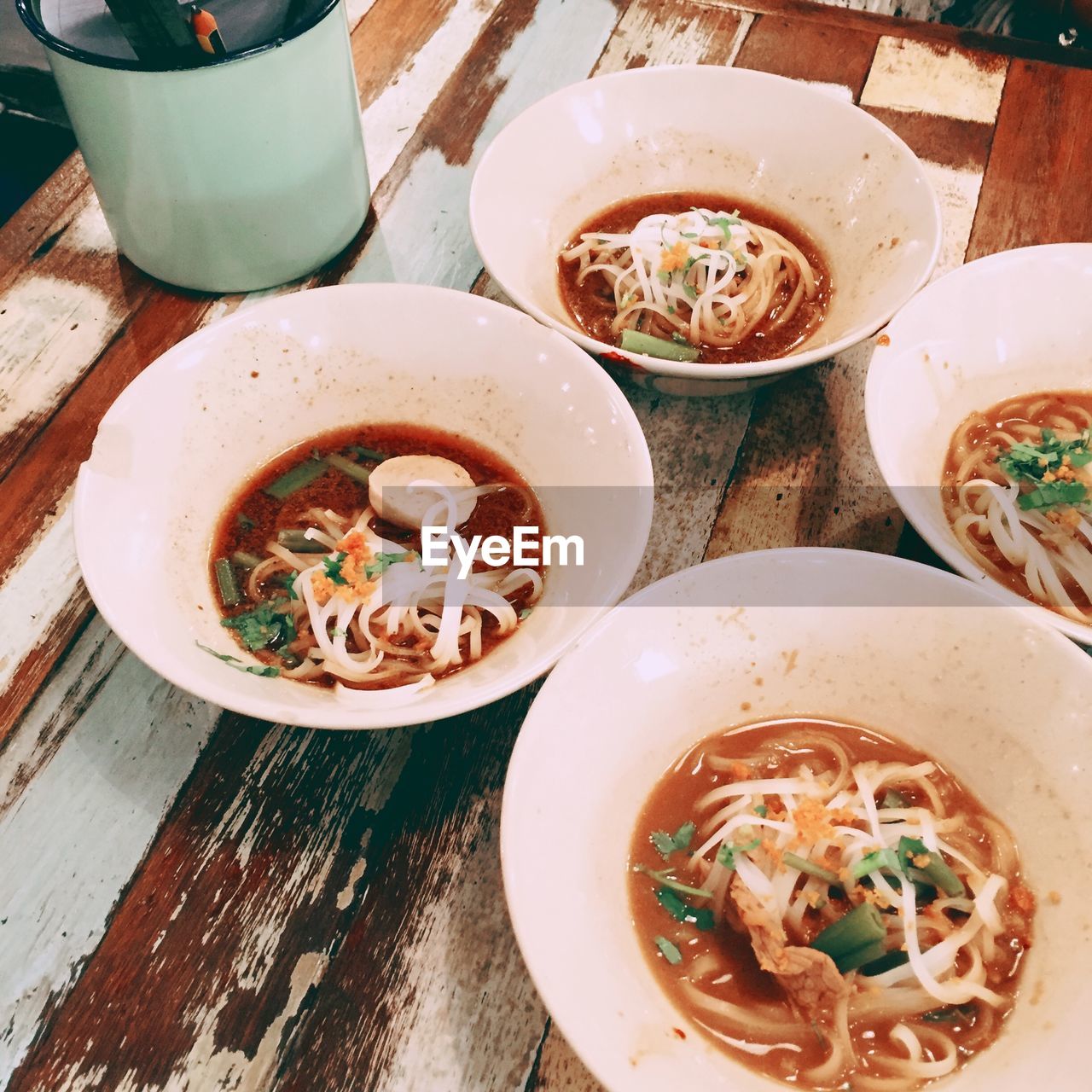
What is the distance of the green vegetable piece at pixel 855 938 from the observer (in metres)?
1.07

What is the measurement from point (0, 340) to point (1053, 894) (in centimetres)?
201

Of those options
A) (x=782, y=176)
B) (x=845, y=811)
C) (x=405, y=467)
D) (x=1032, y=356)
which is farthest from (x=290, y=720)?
(x=782, y=176)

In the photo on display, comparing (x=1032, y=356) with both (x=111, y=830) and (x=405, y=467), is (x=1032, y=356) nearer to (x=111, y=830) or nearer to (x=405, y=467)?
(x=405, y=467)

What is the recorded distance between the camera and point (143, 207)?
1.71 metres

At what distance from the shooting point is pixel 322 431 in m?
1.60

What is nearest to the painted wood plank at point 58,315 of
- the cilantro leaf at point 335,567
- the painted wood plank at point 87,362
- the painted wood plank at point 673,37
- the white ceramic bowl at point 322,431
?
the painted wood plank at point 87,362

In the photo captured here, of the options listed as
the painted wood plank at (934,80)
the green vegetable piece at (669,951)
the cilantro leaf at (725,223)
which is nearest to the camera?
the green vegetable piece at (669,951)

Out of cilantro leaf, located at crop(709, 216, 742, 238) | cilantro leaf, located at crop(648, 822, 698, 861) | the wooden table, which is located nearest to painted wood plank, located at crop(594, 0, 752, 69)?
the wooden table

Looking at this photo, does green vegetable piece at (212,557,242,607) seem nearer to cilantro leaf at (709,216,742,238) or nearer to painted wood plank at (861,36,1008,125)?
cilantro leaf at (709,216,742,238)

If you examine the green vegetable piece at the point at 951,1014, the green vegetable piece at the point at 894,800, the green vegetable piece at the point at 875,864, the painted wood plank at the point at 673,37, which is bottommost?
the green vegetable piece at the point at 951,1014

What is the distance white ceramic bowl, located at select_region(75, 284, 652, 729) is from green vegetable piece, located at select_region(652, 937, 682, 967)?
355 millimetres

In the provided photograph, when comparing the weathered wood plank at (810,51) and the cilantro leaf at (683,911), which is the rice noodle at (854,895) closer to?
the cilantro leaf at (683,911)

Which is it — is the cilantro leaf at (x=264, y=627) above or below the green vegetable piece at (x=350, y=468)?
below

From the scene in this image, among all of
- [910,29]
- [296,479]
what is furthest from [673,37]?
[296,479]
